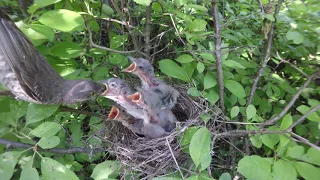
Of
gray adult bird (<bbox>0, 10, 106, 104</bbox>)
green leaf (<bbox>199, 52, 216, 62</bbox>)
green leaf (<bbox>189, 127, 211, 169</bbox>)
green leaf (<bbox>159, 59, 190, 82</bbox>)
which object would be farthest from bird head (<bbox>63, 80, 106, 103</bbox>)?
green leaf (<bbox>189, 127, 211, 169</bbox>)

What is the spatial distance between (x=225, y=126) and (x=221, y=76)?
28 centimetres

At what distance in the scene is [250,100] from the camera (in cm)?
140

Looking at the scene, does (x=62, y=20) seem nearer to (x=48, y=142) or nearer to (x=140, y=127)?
(x=48, y=142)

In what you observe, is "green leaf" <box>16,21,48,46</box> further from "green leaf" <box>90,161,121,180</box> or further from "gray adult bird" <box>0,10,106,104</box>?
Answer: "green leaf" <box>90,161,121,180</box>

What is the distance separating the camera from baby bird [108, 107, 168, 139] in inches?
59.0

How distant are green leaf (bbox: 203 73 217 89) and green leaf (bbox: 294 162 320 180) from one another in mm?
451

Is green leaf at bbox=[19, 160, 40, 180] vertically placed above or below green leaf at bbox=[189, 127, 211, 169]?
below

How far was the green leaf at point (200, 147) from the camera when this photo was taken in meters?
0.88

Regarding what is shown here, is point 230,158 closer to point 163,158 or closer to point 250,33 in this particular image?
point 163,158

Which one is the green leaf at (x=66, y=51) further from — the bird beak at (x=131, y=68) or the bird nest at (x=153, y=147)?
the bird nest at (x=153, y=147)

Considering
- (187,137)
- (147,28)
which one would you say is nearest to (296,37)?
(187,137)

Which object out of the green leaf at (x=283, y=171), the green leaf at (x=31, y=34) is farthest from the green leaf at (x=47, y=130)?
the green leaf at (x=283, y=171)

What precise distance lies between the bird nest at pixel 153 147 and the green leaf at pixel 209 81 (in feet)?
0.41

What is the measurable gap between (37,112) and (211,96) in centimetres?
75
